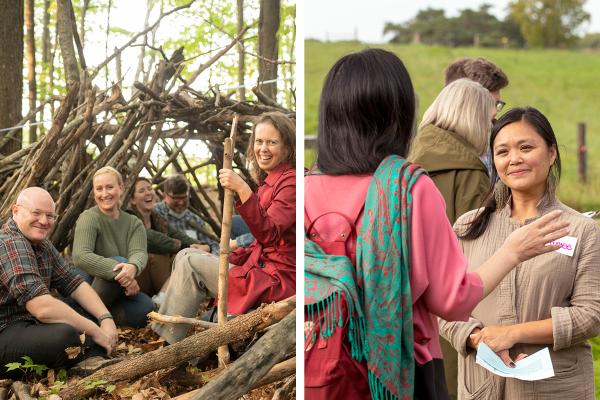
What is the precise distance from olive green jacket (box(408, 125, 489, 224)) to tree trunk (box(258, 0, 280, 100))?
23.3 inches

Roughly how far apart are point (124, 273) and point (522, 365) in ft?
4.75

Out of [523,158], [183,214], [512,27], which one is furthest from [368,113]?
[512,27]

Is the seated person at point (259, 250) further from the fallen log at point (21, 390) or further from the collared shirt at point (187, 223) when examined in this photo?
the fallen log at point (21, 390)

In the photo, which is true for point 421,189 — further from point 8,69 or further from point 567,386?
point 8,69

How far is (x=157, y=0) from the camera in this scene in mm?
3080

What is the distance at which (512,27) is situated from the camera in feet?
69.1

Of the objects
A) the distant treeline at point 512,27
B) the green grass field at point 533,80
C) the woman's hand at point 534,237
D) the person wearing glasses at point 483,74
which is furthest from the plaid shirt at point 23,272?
the distant treeline at point 512,27

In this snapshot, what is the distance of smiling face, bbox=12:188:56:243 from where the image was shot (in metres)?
2.95

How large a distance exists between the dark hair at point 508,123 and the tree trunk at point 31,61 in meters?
1.64

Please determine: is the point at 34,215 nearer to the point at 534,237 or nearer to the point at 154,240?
the point at 154,240

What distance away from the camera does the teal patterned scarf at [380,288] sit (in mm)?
1945

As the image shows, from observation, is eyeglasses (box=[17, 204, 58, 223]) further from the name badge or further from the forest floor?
the name badge

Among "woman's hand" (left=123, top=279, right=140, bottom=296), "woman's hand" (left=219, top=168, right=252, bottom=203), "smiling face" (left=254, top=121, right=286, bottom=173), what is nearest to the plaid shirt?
"woman's hand" (left=123, top=279, right=140, bottom=296)

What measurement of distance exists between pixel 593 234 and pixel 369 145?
811mm
